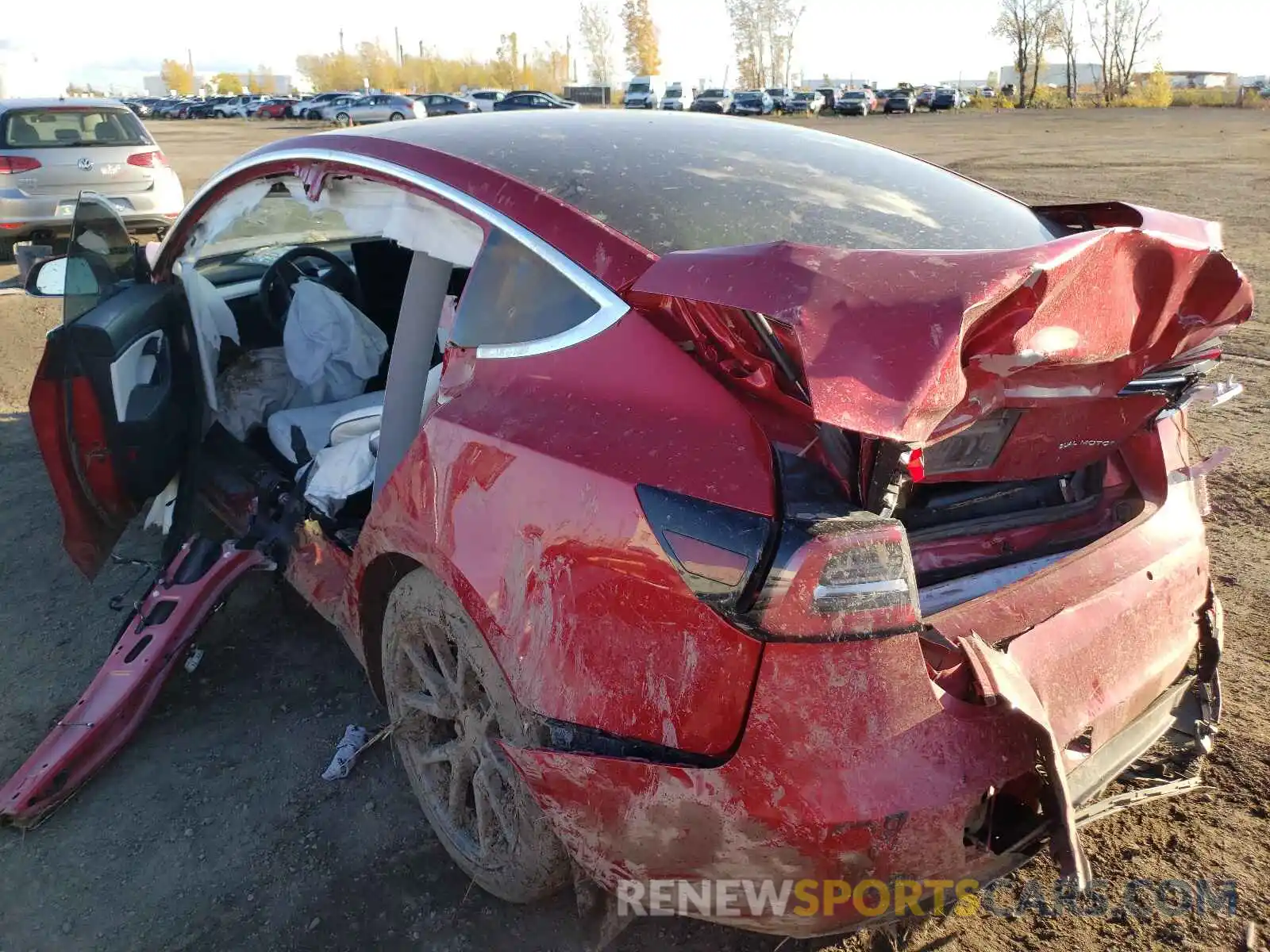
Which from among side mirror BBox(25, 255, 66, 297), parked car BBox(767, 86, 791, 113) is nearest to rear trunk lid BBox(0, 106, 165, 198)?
side mirror BBox(25, 255, 66, 297)

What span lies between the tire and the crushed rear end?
0.23 meters

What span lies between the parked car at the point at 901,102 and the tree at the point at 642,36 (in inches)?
1593

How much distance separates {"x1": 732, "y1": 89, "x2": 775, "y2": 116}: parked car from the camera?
45188 millimetres

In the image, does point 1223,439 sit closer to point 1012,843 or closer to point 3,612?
point 1012,843

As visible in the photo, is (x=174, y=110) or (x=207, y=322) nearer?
(x=207, y=322)

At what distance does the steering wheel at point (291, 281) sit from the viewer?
4.10 meters

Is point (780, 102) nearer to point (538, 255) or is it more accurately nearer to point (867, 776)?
point (538, 255)

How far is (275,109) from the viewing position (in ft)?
176

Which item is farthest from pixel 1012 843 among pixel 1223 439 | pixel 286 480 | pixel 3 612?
pixel 1223 439

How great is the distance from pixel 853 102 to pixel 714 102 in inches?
275

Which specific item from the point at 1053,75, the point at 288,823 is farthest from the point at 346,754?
the point at 1053,75

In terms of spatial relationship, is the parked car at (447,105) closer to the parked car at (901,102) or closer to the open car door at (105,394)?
the parked car at (901,102)

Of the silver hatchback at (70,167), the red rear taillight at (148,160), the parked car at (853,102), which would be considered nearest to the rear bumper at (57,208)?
the silver hatchback at (70,167)

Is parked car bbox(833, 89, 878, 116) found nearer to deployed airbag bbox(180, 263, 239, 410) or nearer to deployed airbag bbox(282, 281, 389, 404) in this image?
deployed airbag bbox(282, 281, 389, 404)
